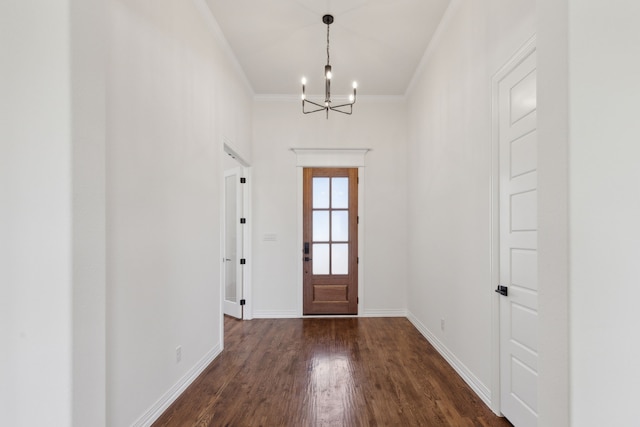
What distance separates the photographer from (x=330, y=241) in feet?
15.3

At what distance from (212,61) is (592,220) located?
10.8 ft

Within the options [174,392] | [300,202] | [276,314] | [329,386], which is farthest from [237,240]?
[329,386]

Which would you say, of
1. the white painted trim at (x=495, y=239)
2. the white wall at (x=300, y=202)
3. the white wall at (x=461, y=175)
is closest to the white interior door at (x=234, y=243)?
the white wall at (x=300, y=202)

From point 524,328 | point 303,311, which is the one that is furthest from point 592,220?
point 303,311

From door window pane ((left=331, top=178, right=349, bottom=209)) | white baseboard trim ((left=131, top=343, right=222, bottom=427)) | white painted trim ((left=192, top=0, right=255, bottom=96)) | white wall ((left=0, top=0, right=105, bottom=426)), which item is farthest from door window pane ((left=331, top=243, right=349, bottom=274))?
white wall ((left=0, top=0, right=105, bottom=426))

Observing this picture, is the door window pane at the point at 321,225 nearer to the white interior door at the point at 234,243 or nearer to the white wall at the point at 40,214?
the white interior door at the point at 234,243

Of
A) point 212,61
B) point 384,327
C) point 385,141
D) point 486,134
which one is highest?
point 212,61

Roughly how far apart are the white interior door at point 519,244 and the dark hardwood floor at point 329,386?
0.37 m

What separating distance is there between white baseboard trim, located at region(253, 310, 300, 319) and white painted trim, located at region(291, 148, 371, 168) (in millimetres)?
2234

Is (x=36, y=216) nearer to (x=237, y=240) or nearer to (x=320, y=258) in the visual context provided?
(x=237, y=240)

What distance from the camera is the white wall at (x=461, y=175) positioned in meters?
2.24

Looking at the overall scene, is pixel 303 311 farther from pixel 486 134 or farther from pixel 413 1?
Answer: pixel 413 1

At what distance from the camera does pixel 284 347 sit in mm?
3410

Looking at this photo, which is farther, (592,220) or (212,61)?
(212,61)
